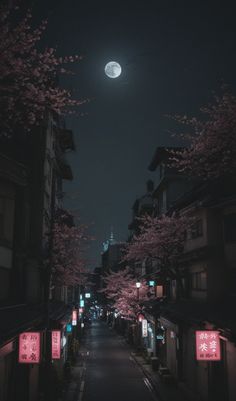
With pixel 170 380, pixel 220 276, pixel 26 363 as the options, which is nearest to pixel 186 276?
pixel 220 276

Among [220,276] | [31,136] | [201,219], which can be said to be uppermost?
[31,136]

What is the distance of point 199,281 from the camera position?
96.2 ft

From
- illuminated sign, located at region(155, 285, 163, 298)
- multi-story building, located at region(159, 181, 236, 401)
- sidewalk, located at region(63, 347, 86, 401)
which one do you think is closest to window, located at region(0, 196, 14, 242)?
multi-story building, located at region(159, 181, 236, 401)

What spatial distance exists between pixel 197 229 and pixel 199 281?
3741 millimetres

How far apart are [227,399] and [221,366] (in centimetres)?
166

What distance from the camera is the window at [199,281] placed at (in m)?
27.9

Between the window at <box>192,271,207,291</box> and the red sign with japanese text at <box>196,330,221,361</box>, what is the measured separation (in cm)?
606

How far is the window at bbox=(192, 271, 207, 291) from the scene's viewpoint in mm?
27859

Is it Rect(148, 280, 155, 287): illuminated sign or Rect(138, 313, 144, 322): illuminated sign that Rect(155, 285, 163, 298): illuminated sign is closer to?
Rect(148, 280, 155, 287): illuminated sign

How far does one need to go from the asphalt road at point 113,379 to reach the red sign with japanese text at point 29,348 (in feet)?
27.8

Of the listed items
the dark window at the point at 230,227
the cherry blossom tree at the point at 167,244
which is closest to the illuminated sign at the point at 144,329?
the cherry blossom tree at the point at 167,244

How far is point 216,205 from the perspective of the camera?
26.2 meters

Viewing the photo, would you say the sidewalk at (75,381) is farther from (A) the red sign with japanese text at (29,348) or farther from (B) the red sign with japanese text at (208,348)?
(B) the red sign with japanese text at (208,348)

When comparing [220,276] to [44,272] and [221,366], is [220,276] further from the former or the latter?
[44,272]
